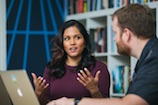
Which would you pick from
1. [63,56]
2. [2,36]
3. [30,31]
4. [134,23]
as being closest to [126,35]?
[134,23]

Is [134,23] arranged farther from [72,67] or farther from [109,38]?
[109,38]

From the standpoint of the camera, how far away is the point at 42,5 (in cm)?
422

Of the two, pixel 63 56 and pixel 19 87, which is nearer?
pixel 19 87

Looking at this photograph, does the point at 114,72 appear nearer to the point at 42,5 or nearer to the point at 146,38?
the point at 42,5

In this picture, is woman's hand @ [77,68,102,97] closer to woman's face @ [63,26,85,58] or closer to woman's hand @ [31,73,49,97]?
Answer: woman's hand @ [31,73,49,97]

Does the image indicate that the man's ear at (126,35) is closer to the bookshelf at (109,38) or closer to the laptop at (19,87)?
the laptop at (19,87)

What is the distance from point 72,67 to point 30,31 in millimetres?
1531

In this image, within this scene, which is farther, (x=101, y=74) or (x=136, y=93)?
(x=101, y=74)

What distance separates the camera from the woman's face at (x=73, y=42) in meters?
2.71

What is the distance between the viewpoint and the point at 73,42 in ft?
8.86

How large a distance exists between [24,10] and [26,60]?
601 millimetres

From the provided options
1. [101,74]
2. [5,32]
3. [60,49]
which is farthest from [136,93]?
[5,32]

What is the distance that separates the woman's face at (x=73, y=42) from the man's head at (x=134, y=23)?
92 cm

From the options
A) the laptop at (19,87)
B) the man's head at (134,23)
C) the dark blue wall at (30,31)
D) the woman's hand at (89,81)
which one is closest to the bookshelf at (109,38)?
the dark blue wall at (30,31)
